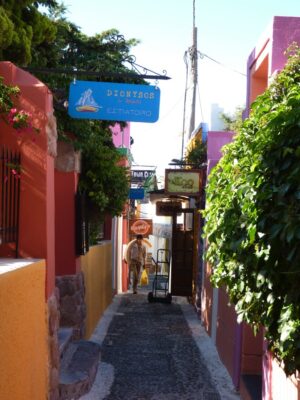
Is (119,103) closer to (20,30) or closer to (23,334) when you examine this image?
(20,30)

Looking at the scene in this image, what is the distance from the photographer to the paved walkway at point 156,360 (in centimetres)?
708

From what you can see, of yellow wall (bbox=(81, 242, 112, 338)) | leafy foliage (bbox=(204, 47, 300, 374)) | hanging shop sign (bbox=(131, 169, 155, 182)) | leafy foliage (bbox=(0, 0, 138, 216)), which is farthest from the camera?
hanging shop sign (bbox=(131, 169, 155, 182))

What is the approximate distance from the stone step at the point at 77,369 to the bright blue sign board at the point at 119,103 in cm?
298

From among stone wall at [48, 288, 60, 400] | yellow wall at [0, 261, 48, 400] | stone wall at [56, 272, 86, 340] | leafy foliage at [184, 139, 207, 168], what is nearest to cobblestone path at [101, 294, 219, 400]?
stone wall at [56, 272, 86, 340]

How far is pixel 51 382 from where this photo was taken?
5.78m

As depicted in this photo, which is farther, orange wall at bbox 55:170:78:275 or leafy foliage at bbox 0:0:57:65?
orange wall at bbox 55:170:78:275

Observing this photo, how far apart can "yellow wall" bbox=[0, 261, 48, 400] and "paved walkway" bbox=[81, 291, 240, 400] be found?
1.72 metres

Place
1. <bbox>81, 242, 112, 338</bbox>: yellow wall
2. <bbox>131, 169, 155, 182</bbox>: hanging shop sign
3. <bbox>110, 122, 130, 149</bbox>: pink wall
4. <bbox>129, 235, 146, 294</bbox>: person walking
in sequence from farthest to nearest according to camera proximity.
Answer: <bbox>131, 169, 155, 182</bbox>: hanging shop sign → <bbox>110, 122, 130, 149</bbox>: pink wall → <bbox>129, 235, 146, 294</bbox>: person walking → <bbox>81, 242, 112, 338</bbox>: yellow wall

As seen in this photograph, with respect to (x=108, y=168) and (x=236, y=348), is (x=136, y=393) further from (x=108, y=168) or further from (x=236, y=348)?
(x=108, y=168)

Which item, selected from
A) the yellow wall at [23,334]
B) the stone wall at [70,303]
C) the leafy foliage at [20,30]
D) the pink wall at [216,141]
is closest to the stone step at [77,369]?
the stone wall at [70,303]

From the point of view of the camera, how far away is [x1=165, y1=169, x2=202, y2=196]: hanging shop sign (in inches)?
500

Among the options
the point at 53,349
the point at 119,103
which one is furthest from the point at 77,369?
the point at 119,103

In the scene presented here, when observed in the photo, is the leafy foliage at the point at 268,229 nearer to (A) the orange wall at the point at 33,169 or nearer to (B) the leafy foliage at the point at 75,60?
(A) the orange wall at the point at 33,169

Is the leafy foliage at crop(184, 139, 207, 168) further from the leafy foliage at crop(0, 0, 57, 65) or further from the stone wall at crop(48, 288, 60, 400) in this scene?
the stone wall at crop(48, 288, 60, 400)
